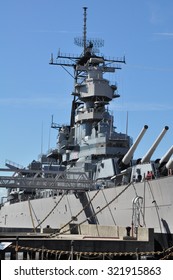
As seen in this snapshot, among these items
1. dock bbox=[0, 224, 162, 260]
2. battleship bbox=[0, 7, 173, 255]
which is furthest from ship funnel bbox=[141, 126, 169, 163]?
dock bbox=[0, 224, 162, 260]

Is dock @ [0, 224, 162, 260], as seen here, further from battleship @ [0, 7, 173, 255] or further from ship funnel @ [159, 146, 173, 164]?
ship funnel @ [159, 146, 173, 164]

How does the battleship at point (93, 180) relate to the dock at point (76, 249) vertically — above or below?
above

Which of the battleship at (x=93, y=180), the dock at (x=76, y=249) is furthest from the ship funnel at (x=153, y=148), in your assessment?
the dock at (x=76, y=249)

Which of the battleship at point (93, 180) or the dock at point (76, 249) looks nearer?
the dock at point (76, 249)

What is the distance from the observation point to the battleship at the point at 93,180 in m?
19.8

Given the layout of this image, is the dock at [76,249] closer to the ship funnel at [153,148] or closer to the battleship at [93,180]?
the battleship at [93,180]

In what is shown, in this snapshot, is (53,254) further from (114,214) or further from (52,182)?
(52,182)

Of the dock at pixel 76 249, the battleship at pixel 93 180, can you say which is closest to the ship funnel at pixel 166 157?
the battleship at pixel 93 180

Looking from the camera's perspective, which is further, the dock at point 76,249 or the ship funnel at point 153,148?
the ship funnel at point 153,148

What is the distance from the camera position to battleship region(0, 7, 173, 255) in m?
19.8

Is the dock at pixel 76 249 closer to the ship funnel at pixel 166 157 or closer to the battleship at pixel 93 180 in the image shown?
the battleship at pixel 93 180

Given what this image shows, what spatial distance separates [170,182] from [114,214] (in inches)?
185
